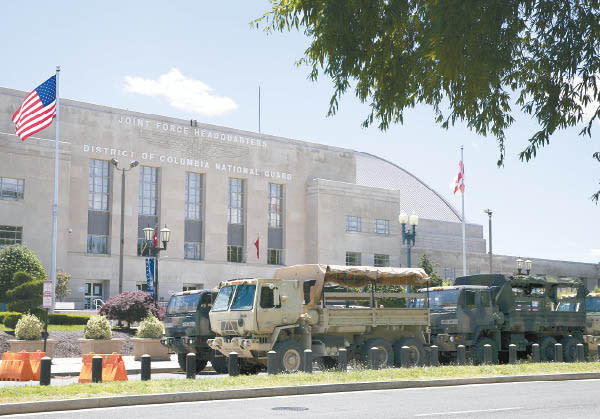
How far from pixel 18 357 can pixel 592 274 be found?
9090 centimetres

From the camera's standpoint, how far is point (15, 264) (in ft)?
168

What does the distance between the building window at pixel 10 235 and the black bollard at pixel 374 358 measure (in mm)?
42652

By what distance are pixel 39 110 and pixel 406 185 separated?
7717 cm

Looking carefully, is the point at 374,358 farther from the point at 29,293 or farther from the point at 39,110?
the point at 29,293

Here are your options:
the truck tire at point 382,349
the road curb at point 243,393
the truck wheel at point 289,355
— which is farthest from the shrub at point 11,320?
the road curb at point 243,393

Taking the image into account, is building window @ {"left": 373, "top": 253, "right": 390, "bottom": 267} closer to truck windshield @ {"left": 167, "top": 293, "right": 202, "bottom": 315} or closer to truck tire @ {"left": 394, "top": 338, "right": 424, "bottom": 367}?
truck windshield @ {"left": 167, "top": 293, "right": 202, "bottom": 315}

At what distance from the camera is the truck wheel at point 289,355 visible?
62.7 feet

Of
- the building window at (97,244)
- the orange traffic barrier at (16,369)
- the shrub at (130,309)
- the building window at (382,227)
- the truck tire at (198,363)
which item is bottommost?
the truck tire at (198,363)

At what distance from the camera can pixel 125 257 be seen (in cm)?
6303

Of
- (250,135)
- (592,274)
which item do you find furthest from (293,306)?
(592,274)

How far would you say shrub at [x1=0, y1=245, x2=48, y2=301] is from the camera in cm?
5066

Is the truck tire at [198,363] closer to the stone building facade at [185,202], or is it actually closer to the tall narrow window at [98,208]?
the stone building facade at [185,202]

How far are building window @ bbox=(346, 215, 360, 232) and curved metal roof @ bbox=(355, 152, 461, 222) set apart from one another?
2934cm

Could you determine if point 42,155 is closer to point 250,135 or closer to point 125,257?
point 125,257
